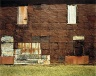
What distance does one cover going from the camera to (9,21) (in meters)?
16.8

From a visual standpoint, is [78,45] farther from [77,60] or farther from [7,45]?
[7,45]

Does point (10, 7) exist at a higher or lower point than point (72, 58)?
higher

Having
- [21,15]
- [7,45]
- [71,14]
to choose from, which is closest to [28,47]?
[7,45]

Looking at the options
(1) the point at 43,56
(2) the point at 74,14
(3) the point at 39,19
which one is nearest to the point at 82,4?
(2) the point at 74,14

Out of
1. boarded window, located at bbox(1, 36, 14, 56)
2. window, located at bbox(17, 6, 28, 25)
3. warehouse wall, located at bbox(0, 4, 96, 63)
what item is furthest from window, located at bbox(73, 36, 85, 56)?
boarded window, located at bbox(1, 36, 14, 56)

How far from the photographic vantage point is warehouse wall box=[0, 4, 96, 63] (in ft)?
53.9

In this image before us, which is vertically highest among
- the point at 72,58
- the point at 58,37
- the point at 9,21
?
the point at 9,21

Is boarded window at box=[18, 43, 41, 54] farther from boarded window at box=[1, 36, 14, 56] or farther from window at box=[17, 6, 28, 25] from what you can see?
window at box=[17, 6, 28, 25]

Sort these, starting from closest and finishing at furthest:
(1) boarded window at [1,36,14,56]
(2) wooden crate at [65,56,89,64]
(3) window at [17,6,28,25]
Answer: (2) wooden crate at [65,56,89,64], (1) boarded window at [1,36,14,56], (3) window at [17,6,28,25]

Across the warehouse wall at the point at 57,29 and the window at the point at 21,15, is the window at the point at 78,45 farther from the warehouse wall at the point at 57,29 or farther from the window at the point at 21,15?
the window at the point at 21,15

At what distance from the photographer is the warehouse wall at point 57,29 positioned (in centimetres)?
1644

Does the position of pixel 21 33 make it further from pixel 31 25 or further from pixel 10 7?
pixel 10 7

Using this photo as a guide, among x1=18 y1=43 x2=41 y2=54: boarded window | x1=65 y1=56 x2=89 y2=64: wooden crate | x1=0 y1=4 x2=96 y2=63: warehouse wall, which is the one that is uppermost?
x1=0 y1=4 x2=96 y2=63: warehouse wall

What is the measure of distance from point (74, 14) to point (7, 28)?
4.79 meters
